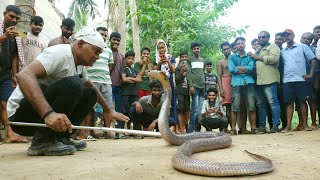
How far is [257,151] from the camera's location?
3.83 m

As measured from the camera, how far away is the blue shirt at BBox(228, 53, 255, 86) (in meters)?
6.98

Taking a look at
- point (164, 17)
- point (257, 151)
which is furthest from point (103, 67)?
point (164, 17)

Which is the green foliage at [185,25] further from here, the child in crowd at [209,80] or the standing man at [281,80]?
the standing man at [281,80]

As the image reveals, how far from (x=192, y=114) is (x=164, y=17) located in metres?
4.81

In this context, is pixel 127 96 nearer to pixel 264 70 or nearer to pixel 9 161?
pixel 264 70

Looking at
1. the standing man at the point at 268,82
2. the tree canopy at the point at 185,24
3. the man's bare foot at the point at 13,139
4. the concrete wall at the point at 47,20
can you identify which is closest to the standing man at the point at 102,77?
the man's bare foot at the point at 13,139

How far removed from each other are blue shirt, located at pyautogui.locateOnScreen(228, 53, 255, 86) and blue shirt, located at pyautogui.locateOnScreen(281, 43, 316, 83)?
2.17 ft

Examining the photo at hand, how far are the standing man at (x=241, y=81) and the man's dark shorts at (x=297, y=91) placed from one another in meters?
0.66

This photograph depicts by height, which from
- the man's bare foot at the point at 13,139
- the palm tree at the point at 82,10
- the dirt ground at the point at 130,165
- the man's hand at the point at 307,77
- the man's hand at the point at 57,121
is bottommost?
the man's bare foot at the point at 13,139

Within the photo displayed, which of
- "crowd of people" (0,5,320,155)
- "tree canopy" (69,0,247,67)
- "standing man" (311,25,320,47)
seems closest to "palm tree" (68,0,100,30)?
"tree canopy" (69,0,247,67)

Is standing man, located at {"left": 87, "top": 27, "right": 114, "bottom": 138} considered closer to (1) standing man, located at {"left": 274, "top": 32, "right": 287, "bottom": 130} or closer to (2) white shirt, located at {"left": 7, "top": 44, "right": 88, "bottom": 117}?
(2) white shirt, located at {"left": 7, "top": 44, "right": 88, "bottom": 117}

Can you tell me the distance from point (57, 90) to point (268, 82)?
4635 mm

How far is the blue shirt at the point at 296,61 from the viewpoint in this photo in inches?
262

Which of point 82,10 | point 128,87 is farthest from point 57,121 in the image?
point 82,10
